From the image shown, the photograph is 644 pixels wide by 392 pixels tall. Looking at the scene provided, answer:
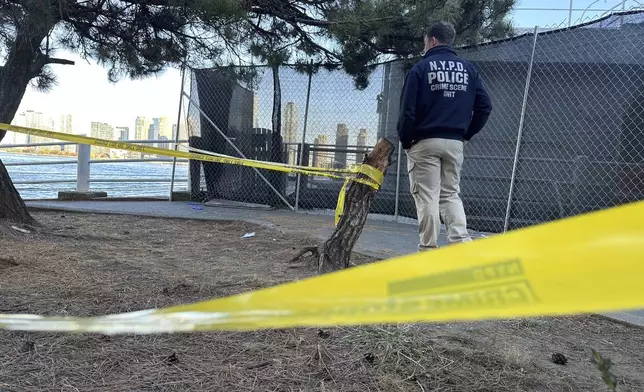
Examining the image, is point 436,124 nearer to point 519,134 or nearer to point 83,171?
point 519,134

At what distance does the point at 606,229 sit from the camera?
38.4 inches

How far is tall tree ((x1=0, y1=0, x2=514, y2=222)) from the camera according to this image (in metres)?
4.84

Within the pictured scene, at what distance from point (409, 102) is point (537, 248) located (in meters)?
2.82

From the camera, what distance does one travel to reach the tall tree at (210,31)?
484cm

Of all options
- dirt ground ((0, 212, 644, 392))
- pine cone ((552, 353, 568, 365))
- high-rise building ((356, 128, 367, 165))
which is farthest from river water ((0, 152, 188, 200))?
pine cone ((552, 353, 568, 365))

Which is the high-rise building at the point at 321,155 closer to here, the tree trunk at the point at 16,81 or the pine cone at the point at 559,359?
the tree trunk at the point at 16,81

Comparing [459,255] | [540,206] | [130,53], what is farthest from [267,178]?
[459,255]

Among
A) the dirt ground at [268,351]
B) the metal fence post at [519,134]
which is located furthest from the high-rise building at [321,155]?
the dirt ground at [268,351]

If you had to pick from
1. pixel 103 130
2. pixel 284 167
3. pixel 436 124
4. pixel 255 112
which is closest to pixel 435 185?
pixel 436 124

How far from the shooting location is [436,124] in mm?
3752

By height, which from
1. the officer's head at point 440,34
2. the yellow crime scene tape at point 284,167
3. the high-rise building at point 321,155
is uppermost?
the officer's head at point 440,34

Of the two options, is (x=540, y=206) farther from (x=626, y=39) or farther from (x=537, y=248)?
(x=537, y=248)

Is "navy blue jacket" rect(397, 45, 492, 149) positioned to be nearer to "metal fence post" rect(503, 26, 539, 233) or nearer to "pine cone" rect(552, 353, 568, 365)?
"pine cone" rect(552, 353, 568, 365)

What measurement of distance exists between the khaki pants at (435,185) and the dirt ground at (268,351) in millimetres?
983
